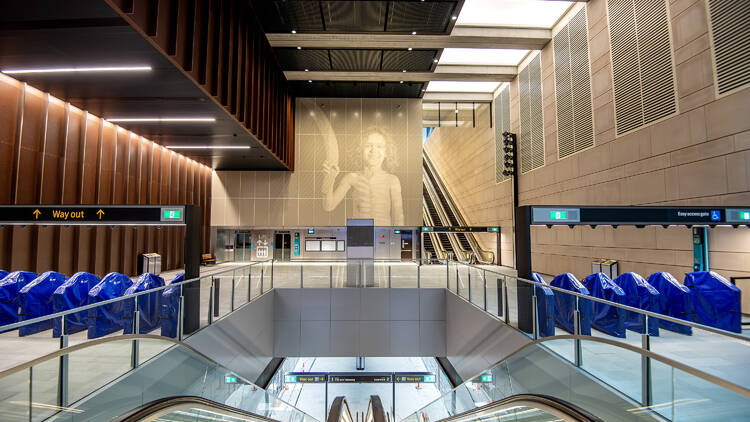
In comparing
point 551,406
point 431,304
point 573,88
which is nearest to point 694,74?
point 573,88

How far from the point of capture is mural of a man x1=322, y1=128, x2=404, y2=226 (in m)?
19.8

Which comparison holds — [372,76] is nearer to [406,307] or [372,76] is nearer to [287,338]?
[406,307]

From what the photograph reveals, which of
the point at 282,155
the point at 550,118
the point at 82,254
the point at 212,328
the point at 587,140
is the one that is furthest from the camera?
the point at 282,155

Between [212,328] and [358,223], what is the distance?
23.6ft

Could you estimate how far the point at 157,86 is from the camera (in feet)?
27.9

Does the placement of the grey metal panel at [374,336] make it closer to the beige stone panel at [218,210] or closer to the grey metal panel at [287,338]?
the grey metal panel at [287,338]

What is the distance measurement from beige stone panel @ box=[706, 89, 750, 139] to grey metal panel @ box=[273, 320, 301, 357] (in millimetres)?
11241

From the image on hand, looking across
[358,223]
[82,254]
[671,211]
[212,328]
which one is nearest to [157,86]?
[212,328]

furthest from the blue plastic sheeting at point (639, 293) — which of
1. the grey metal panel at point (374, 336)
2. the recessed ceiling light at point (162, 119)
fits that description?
the recessed ceiling light at point (162, 119)

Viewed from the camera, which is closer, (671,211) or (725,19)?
(671,211)

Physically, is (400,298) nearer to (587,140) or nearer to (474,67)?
(587,140)

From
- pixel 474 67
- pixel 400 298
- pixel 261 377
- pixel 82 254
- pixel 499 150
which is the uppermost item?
pixel 474 67

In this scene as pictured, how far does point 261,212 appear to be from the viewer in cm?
1980

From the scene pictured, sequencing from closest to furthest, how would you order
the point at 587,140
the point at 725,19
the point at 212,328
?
the point at 212,328 → the point at 725,19 → the point at 587,140
